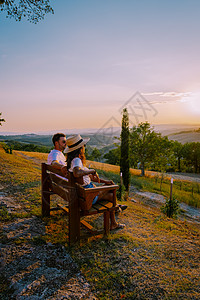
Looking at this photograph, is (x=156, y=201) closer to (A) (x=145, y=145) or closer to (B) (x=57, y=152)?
(B) (x=57, y=152)

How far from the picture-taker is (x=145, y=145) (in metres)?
32.8

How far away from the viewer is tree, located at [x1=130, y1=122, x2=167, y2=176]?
3272cm

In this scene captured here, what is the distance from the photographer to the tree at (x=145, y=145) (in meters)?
32.7

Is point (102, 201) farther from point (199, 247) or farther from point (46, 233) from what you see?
point (199, 247)

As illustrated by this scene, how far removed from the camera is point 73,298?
2715mm

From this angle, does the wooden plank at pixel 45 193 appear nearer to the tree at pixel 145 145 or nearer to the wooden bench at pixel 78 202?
the wooden bench at pixel 78 202

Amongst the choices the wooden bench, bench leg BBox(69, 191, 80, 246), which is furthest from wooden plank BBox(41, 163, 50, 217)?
bench leg BBox(69, 191, 80, 246)

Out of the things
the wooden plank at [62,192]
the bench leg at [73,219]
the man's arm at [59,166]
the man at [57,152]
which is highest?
the man at [57,152]

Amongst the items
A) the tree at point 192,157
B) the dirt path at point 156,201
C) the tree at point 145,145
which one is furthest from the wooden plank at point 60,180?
the tree at point 192,157

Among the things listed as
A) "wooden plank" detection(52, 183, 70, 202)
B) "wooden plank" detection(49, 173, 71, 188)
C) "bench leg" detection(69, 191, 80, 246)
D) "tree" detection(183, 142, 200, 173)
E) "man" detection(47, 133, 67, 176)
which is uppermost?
"man" detection(47, 133, 67, 176)

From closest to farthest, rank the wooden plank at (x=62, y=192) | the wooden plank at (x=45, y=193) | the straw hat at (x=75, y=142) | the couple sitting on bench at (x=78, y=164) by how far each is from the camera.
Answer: the couple sitting on bench at (x=78, y=164) < the wooden plank at (x=62, y=192) < the straw hat at (x=75, y=142) < the wooden plank at (x=45, y=193)

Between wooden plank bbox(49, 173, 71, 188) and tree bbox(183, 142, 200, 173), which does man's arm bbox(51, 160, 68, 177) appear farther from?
tree bbox(183, 142, 200, 173)

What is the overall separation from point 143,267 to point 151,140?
3048 cm

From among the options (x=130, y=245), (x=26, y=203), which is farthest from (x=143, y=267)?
(x=26, y=203)
